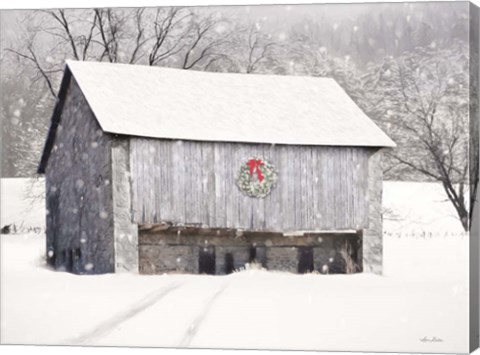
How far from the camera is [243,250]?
57.6 feet

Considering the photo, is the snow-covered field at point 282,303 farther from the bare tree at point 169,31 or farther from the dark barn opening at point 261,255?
the bare tree at point 169,31

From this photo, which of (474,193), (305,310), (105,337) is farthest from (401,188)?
(105,337)

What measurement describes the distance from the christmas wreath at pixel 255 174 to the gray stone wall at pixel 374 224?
50.8 inches

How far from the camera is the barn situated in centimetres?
1748

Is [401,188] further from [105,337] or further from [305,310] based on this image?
[105,337]

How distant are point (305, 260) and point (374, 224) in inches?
40.5

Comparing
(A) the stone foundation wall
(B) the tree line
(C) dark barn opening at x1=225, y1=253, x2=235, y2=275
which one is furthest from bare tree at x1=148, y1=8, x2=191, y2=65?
(C) dark barn opening at x1=225, y1=253, x2=235, y2=275

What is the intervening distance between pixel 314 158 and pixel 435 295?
8.00ft

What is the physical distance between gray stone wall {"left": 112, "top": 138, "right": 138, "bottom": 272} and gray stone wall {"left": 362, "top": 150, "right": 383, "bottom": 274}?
10.0 feet

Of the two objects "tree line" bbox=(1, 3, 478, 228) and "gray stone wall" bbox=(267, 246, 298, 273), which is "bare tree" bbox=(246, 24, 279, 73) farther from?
"gray stone wall" bbox=(267, 246, 298, 273)

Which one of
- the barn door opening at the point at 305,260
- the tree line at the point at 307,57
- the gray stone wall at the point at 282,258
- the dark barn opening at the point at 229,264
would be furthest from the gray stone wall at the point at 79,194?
the barn door opening at the point at 305,260

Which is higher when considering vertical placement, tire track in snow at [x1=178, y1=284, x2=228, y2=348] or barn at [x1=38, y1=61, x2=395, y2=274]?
barn at [x1=38, y1=61, x2=395, y2=274]

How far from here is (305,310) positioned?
672 inches

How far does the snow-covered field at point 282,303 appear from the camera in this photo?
1673 centimetres
